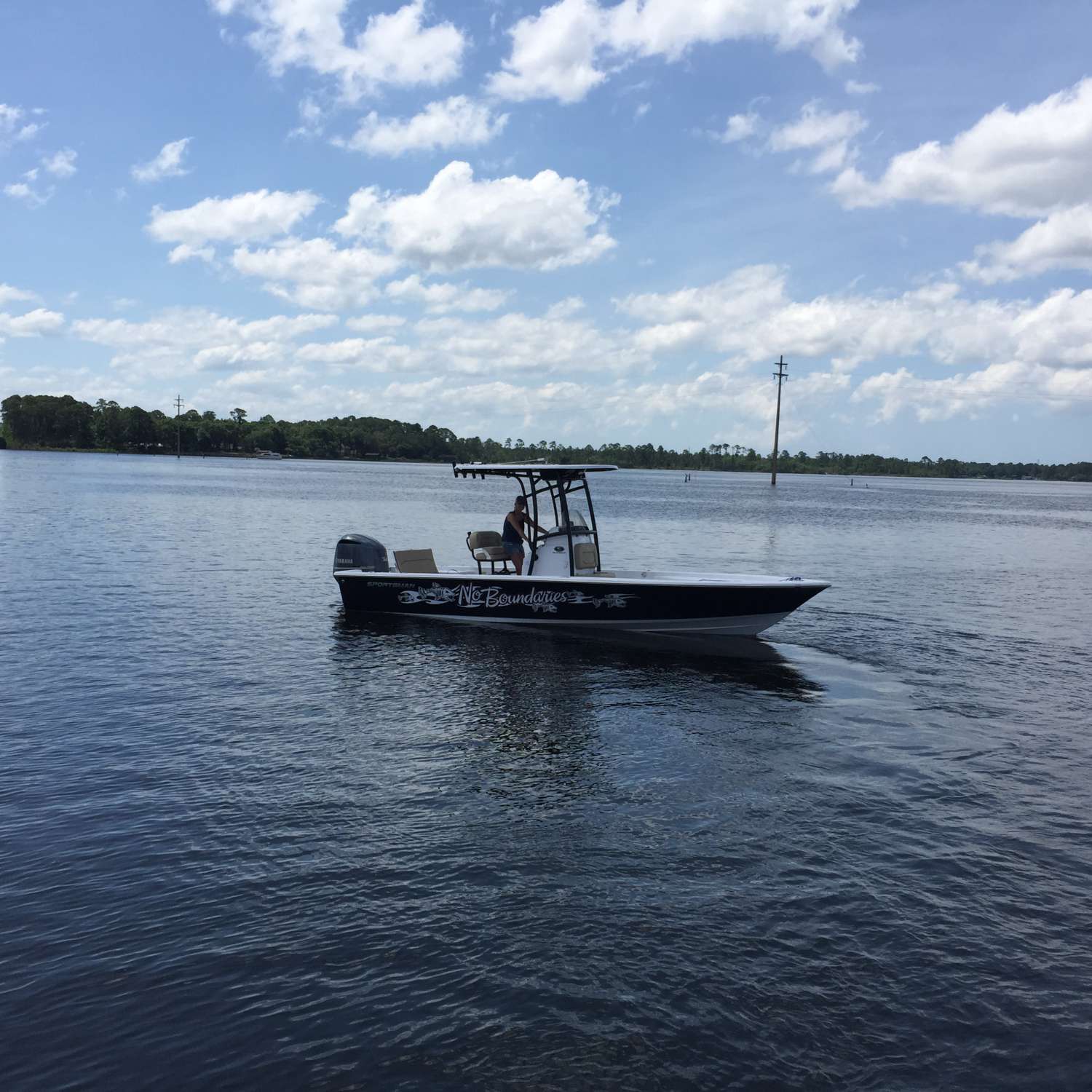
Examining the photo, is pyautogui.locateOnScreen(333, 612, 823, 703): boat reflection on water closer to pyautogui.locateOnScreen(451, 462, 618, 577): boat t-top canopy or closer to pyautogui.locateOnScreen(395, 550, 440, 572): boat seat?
pyautogui.locateOnScreen(395, 550, 440, 572): boat seat

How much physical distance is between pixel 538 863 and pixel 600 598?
9.99 meters

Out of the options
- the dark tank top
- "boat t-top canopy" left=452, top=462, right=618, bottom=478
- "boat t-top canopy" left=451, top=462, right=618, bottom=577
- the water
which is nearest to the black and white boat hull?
the water

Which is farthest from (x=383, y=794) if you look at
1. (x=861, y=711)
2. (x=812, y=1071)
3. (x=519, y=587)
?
(x=519, y=587)

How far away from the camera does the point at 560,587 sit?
17688 mm

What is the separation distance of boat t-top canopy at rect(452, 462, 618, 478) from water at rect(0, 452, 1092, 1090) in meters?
3.35

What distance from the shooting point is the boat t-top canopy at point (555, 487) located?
59.3 ft

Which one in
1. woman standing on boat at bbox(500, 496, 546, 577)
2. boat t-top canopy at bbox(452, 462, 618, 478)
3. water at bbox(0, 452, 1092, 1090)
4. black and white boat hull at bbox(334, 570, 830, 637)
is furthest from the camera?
woman standing on boat at bbox(500, 496, 546, 577)

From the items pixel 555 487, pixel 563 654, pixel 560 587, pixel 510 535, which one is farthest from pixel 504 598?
pixel 555 487

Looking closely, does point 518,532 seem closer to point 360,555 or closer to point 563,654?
point 563,654

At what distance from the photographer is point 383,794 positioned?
9.23 m

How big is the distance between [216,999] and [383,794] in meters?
3.45

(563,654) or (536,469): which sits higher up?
(536,469)

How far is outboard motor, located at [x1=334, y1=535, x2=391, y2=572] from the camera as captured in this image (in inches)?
779

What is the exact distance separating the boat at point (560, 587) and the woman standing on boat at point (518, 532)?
14cm
